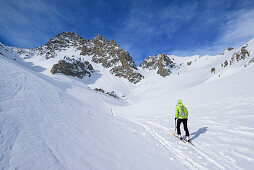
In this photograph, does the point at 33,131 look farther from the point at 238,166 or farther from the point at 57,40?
the point at 57,40

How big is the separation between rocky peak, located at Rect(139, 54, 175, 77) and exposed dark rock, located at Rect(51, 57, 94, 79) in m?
49.1

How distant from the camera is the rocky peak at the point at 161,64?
74700mm

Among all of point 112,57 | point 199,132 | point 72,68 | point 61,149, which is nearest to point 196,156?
point 199,132

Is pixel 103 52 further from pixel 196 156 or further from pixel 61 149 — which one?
pixel 196 156

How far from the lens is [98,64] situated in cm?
8338

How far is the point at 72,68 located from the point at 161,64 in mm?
59542

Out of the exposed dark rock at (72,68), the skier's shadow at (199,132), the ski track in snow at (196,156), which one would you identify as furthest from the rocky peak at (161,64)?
the ski track in snow at (196,156)

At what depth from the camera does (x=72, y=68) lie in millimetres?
57688

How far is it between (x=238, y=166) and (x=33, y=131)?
686 cm

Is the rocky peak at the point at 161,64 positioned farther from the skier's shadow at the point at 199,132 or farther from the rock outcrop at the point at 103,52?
the skier's shadow at the point at 199,132

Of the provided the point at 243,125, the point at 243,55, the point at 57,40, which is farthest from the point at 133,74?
the point at 57,40

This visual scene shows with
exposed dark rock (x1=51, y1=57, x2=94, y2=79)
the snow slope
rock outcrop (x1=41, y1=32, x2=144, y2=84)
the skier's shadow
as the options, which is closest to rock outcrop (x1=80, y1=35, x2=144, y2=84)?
rock outcrop (x1=41, y1=32, x2=144, y2=84)

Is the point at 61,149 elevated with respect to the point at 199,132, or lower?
lower

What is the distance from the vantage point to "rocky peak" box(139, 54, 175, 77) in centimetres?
7470
